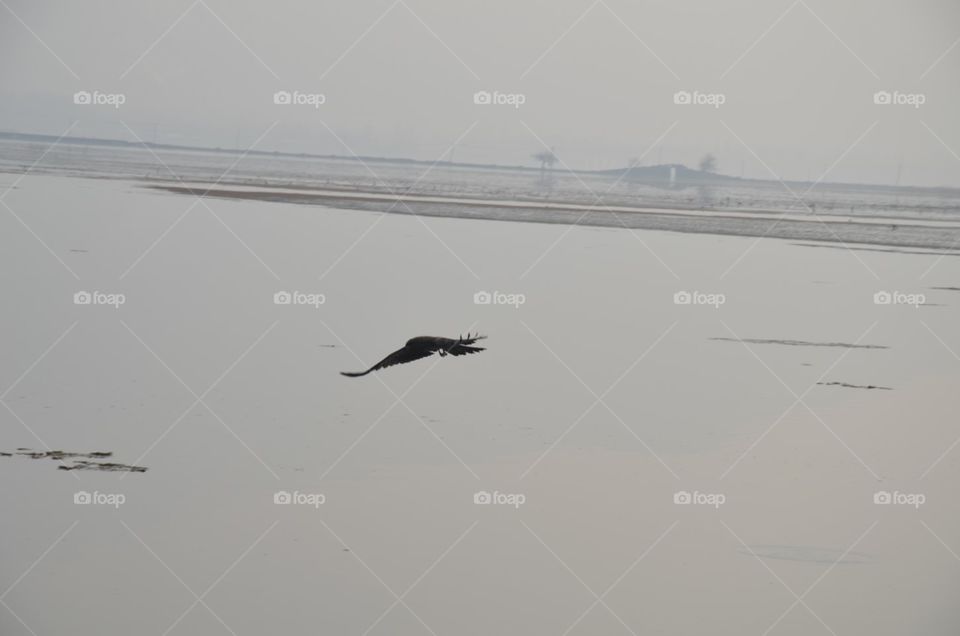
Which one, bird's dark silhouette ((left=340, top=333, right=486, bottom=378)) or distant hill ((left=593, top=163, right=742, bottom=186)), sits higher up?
distant hill ((left=593, top=163, right=742, bottom=186))

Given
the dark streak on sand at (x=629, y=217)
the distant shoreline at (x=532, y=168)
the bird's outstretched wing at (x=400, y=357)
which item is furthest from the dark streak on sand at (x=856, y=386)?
the bird's outstretched wing at (x=400, y=357)

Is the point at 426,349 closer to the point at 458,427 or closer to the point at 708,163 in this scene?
the point at 458,427

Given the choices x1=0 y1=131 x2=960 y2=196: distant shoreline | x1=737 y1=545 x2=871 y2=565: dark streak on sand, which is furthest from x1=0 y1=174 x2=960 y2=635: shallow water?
x1=0 y1=131 x2=960 y2=196: distant shoreline

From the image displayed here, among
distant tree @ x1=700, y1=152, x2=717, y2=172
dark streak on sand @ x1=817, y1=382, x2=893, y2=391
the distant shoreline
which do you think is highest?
distant tree @ x1=700, y1=152, x2=717, y2=172

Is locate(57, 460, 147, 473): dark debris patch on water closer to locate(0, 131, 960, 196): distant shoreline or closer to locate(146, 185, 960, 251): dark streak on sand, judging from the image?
locate(146, 185, 960, 251): dark streak on sand

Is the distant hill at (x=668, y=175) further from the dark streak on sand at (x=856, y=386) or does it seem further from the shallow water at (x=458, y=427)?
the dark streak on sand at (x=856, y=386)

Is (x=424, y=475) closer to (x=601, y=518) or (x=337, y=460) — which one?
(x=337, y=460)
